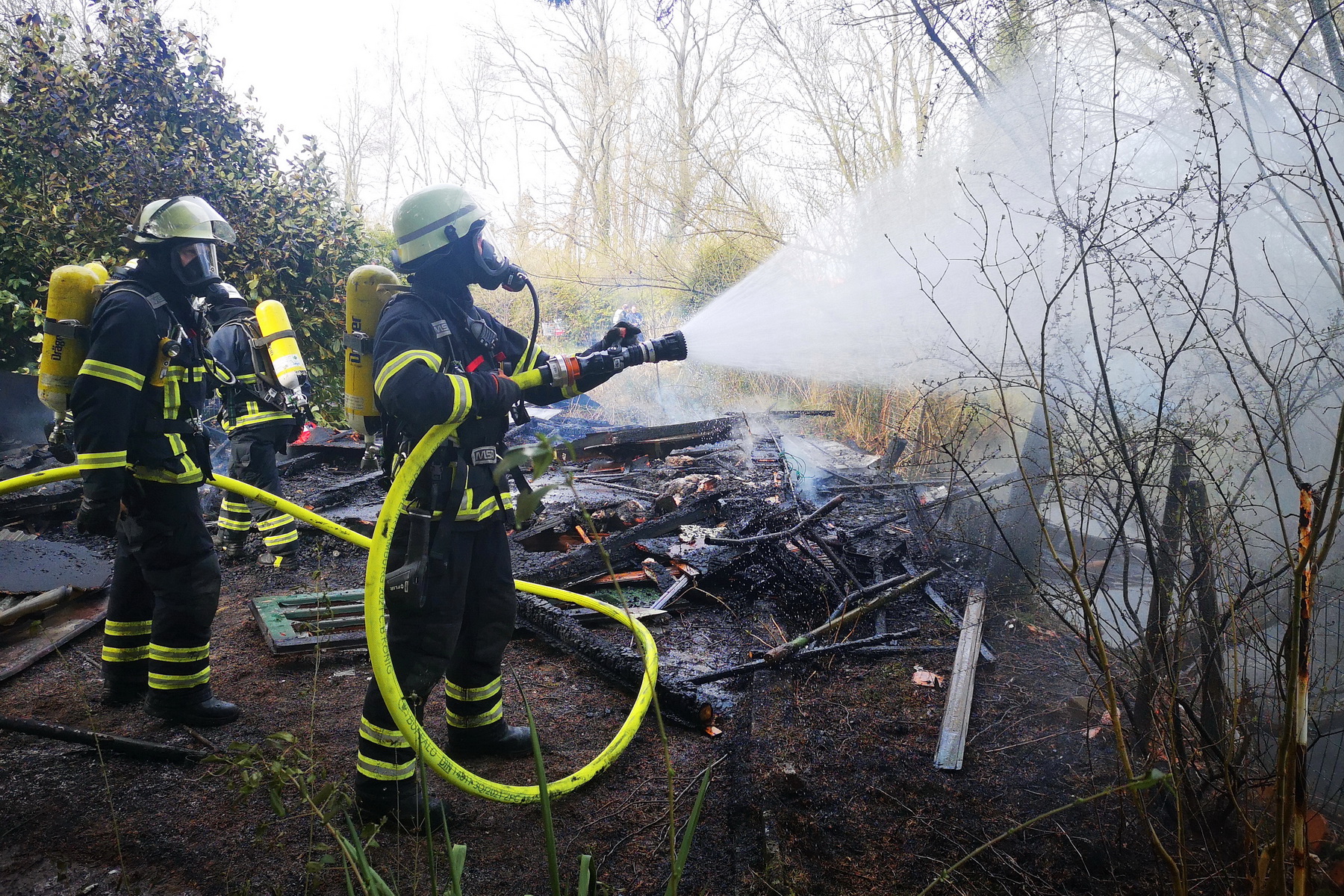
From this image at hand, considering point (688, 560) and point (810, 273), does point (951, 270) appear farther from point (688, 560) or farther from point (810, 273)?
point (688, 560)

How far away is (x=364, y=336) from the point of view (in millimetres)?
2824

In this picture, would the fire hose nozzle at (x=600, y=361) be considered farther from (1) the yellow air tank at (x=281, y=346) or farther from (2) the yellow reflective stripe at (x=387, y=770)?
(1) the yellow air tank at (x=281, y=346)

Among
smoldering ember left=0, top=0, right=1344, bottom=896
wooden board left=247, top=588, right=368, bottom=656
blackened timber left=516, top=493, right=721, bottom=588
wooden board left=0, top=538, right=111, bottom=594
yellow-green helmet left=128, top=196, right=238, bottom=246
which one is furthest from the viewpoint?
blackened timber left=516, top=493, right=721, bottom=588

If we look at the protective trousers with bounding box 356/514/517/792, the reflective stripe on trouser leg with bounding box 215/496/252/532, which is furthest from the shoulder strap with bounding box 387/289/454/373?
the reflective stripe on trouser leg with bounding box 215/496/252/532

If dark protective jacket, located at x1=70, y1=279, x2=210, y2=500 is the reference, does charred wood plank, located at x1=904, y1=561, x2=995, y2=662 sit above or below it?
below

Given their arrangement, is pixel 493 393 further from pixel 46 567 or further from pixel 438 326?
pixel 46 567

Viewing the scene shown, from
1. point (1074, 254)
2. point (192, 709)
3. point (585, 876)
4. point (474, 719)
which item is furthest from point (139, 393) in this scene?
point (1074, 254)

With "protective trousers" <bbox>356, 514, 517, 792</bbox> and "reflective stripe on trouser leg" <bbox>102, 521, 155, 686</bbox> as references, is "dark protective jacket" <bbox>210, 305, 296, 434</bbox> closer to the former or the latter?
"reflective stripe on trouser leg" <bbox>102, 521, 155, 686</bbox>

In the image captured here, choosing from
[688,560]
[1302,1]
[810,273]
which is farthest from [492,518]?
[810,273]

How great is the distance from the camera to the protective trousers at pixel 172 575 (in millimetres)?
3184

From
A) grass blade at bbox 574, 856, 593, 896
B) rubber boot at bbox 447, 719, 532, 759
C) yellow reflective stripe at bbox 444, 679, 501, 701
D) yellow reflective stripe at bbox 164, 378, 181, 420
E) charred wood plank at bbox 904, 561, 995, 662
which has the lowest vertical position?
charred wood plank at bbox 904, 561, 995, 662

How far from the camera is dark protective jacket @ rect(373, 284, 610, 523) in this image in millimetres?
2467

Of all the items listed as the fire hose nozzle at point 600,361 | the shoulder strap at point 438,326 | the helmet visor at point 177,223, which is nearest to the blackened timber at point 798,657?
the fire hose nozzle at point 600,361

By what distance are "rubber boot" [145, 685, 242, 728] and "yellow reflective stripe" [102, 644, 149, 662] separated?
0.75 feet
